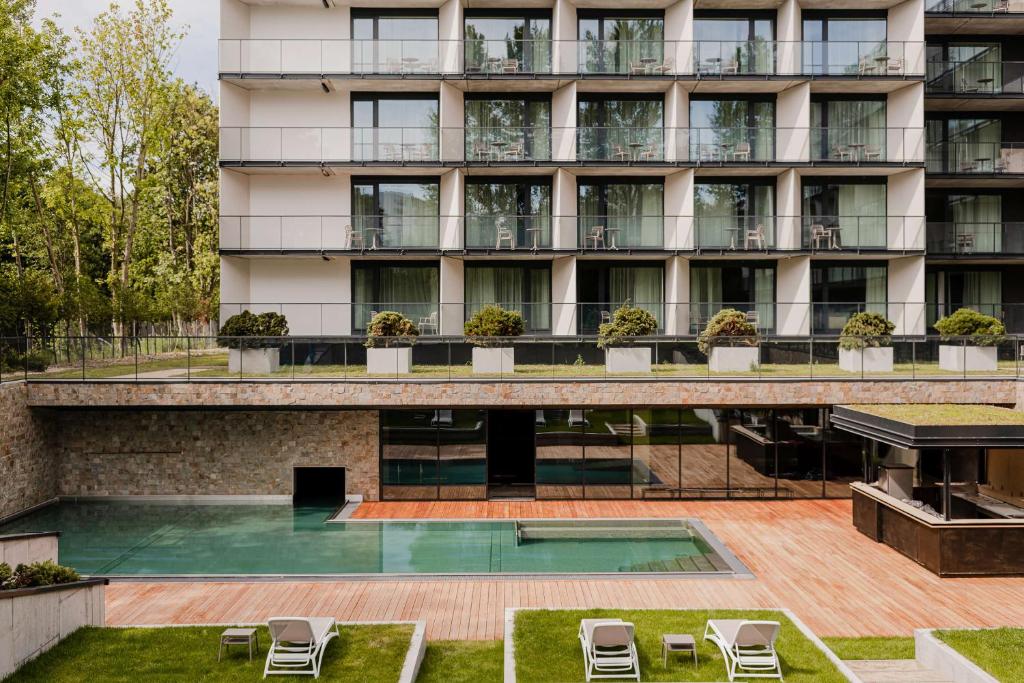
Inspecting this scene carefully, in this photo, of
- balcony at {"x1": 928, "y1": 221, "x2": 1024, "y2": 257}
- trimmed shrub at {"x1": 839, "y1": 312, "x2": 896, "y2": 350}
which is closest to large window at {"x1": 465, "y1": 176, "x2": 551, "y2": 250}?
trimmed shrub at {"x1": 839, "y1": 312, "x2": 896, "y2": 350}

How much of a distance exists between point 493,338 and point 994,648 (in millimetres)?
11139

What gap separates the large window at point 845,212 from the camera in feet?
72.1

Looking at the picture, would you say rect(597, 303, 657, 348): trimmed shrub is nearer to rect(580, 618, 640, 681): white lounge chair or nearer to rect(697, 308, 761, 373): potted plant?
rect(697, 308, 761, 373): potted plant

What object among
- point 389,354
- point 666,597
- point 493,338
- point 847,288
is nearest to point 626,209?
point 847,288

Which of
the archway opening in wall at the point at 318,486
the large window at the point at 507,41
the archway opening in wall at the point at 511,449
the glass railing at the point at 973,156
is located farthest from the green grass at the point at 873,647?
the glass railing at the point at 973,156

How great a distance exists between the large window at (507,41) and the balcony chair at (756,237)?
789cm

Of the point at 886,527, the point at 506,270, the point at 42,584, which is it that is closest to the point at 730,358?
the point at 886,527

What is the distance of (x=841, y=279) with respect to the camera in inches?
906

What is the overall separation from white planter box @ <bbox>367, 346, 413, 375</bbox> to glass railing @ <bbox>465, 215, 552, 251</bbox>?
5.79 metres

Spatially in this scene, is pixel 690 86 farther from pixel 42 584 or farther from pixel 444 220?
pixel 42 584

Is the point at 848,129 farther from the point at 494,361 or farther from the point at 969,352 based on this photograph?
the point at 494,361

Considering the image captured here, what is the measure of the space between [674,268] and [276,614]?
15.2 m

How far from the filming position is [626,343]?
17516 mm

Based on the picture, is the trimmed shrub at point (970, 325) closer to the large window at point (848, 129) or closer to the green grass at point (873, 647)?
the large window at point (848, 129)
